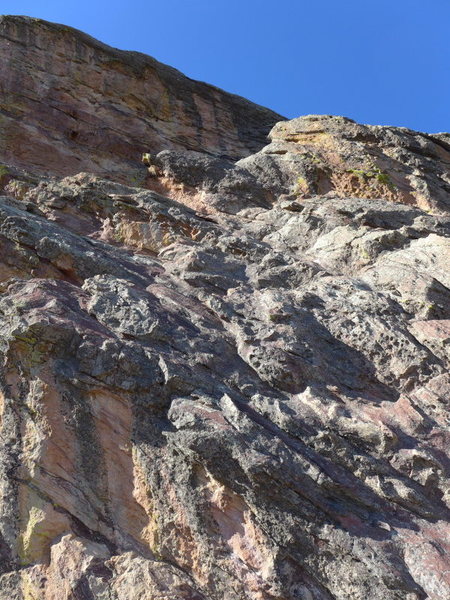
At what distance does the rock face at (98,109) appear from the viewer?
25875 millimetres

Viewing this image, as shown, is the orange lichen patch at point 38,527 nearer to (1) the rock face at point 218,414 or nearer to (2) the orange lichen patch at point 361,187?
(1) the rock face at point 218,414

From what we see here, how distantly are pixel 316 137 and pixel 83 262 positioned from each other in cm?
1465

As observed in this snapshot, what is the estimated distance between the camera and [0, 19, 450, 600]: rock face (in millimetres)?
10672

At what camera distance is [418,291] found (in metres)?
16.7

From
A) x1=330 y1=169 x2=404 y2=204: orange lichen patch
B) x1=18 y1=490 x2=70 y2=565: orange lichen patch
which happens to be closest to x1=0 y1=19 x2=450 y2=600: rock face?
x1=18 y1=490 x2=70 y2=565: orange lichen patch

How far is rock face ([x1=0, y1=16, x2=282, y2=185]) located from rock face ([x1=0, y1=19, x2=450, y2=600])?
702 cm

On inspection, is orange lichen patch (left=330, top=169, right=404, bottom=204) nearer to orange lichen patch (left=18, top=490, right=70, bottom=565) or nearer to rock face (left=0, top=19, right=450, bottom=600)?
rock face (left=0, top=19, right=450, bottom=600)

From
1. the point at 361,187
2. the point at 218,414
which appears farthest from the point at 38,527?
the point at 361,187

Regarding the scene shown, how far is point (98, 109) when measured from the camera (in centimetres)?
2878

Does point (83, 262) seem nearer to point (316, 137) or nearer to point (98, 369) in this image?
point (98, 369)

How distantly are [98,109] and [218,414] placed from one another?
20.3 meters

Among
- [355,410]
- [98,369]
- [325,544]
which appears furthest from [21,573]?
[355,410]

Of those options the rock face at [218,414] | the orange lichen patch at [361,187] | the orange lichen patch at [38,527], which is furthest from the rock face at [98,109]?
the orange lichen patch at [38,527]

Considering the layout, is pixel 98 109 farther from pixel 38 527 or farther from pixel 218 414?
pixel 38 527
